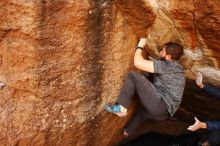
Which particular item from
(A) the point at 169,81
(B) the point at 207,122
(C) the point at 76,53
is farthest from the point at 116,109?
(B) the point at 207,122

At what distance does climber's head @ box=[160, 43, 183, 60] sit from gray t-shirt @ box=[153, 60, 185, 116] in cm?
5

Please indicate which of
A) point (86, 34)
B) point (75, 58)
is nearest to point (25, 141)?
point (75, 58)

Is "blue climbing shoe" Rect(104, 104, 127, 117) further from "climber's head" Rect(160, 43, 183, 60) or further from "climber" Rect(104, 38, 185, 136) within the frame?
"climber's head" Rect(160, 43, 183, 60)

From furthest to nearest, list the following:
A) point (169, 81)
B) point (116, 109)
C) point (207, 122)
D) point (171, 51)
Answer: point (207, 122)
point (116, 109)
point (169, 81)
point (171, 51)

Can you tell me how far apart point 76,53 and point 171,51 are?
102 centimetres

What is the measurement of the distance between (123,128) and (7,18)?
7.40 ft

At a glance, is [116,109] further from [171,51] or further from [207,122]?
[207,122]

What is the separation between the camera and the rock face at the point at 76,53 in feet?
13.9

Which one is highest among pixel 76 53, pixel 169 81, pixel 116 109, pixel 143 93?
pixel 76 53

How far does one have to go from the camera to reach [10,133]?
4.80m

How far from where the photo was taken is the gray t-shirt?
4496mm

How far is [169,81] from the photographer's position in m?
4.59

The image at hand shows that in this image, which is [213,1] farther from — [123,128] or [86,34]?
[123,128]

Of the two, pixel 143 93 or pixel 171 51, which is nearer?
pixel 171 51
